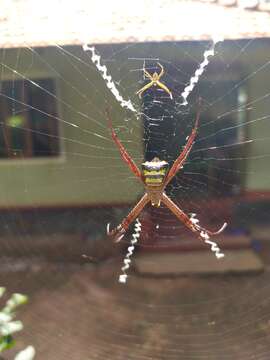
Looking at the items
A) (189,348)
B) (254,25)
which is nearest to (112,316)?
(189,348)

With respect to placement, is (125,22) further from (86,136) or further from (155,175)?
(155,175)

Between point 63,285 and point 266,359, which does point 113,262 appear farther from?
point 266,359

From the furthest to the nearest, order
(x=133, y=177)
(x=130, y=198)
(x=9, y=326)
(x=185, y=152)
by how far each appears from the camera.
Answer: (x=130, y=198)
(x=133, y=177)
(x=185, y=152)
(x=9, y=326)

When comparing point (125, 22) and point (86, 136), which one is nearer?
point (125, 22)

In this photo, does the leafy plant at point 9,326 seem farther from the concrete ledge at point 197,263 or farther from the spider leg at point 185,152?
the concrete ledge at point 197,263

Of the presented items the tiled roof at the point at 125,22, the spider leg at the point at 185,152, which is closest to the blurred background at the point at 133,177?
the tiled roof at the point at 125,22

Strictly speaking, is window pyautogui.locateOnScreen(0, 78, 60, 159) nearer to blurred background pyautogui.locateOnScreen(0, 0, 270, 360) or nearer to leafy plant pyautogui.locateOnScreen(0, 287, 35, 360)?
blurred background pyautogui.locateOnScreen(0, 0, 270, 360)

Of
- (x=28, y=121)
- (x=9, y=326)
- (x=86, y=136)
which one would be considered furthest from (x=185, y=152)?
(x=28, y=121)
